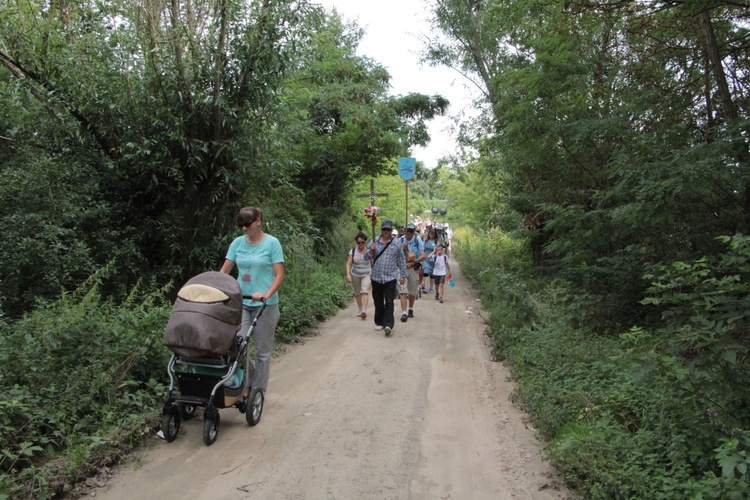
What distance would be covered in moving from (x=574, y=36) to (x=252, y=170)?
581 centimetres

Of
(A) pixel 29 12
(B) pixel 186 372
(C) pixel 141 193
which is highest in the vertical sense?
(A) pixel 29 12

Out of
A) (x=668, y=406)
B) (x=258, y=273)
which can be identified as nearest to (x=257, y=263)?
(x=258, y=273)

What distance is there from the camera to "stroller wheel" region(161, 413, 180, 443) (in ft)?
15.0

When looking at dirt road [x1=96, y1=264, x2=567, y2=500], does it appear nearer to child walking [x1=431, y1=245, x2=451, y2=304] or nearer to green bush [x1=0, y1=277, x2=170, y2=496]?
green bush [x1=0, y1=277, x2=170, y2=496]

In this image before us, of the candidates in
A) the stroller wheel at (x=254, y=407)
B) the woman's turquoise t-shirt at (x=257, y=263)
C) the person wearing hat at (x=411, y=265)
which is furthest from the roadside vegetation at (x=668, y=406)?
the person wearing hat at (x=411, y=265)

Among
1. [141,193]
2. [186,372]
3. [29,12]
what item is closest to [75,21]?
[29,12]

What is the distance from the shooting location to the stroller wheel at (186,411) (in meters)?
5.00

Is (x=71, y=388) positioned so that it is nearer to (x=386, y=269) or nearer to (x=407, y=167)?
(x=386, y=269)

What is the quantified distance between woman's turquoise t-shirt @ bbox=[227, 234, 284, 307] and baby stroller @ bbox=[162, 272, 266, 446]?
0.52 m

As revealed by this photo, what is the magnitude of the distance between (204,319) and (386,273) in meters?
5.29

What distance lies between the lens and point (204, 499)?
3758 millimetres

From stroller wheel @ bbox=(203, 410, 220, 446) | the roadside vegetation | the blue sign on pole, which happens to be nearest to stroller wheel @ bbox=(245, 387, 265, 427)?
stroller wheel @ bbox=(203, 410, 220, 446)

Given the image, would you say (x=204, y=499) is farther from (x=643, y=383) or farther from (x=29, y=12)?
(x=29, y=12)

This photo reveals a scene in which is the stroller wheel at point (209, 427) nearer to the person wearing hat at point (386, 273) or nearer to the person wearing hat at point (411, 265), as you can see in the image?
the person wearing hat at point (386, 273)
